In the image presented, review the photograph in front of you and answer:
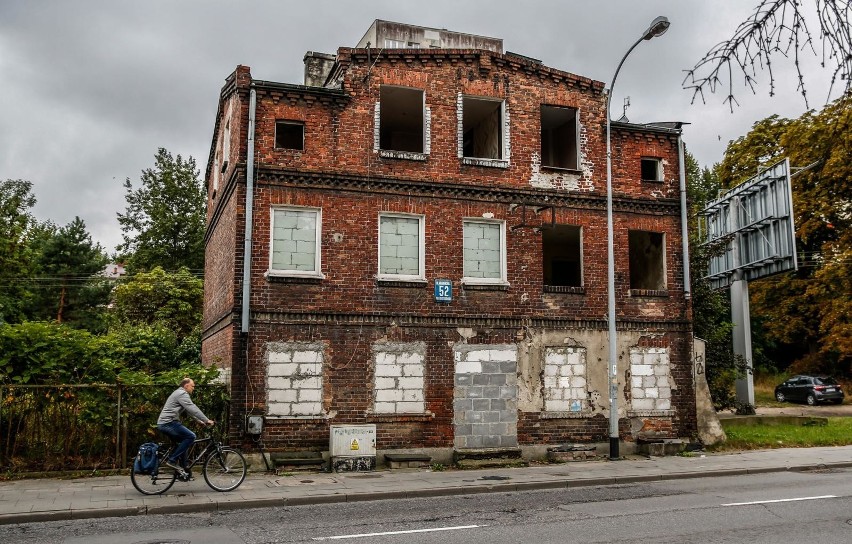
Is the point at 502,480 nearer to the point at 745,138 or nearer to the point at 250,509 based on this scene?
the point at 250,509

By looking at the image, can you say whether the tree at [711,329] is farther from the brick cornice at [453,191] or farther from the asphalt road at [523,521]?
the asphalt road at [523,521]

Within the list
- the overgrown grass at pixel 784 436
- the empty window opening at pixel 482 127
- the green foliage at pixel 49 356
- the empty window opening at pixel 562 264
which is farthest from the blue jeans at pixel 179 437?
the empty window opening at pixel 562 264

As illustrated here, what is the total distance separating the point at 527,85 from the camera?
20.9m

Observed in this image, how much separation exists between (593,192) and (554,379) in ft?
17.3

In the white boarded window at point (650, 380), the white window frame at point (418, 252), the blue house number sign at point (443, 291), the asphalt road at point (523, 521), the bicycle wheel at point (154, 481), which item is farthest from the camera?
the white boarded window at point (650, 380)

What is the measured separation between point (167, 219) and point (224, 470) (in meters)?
42.2

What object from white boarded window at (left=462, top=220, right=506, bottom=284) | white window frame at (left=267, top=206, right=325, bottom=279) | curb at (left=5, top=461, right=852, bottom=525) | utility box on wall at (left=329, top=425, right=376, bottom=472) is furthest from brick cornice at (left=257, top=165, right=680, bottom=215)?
curb at (left=5, top=461, right=852, bottom=525)

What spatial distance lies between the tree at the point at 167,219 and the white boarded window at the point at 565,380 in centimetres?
3726

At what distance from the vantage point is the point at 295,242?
18547mm

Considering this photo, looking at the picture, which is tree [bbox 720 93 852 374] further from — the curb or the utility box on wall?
the utility box on wall

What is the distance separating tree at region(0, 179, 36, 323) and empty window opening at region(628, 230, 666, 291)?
91.6 feet

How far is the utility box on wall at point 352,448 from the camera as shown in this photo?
17297 mm

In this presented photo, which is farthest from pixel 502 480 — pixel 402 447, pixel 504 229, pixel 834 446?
pixel 834 446

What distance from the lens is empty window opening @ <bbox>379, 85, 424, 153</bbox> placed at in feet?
67.2
